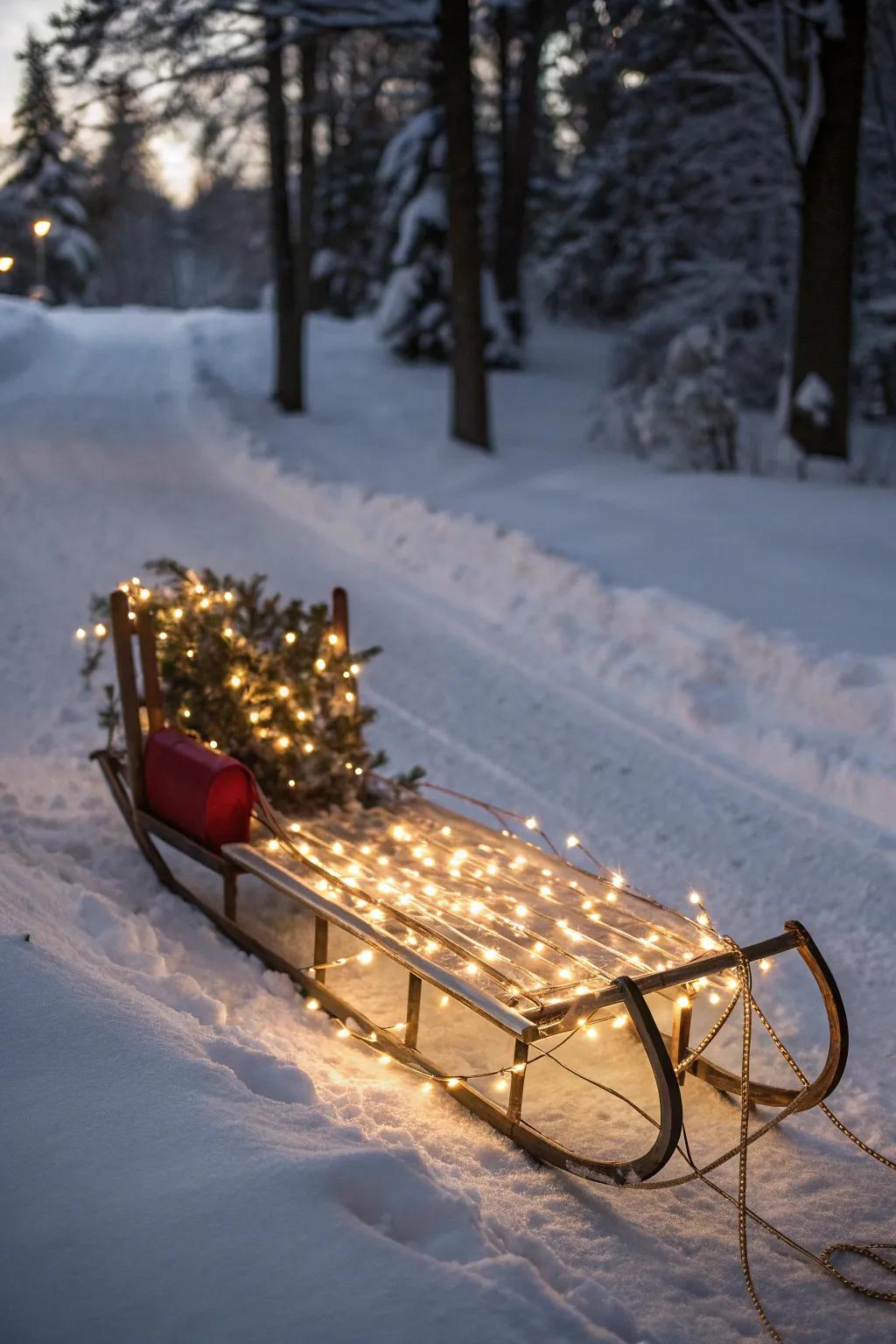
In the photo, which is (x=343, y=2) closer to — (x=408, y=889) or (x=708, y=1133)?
(x=408, y=889)

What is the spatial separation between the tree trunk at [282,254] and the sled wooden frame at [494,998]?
1119 centimetres

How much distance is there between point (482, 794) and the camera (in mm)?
5605

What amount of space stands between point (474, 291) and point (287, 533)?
368 cm

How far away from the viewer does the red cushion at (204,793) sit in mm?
4312

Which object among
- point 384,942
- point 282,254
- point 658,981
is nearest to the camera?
point 658,981

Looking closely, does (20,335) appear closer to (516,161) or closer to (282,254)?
(282,254)

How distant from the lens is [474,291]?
12141 mm

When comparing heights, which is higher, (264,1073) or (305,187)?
(305,187)

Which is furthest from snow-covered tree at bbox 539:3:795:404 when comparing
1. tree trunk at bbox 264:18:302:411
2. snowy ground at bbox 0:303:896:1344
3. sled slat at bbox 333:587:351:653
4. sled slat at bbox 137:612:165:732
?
sled slat at bbox 137:612:165:732

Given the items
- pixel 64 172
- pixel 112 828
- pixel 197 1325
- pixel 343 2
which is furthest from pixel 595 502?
pixel 64 172

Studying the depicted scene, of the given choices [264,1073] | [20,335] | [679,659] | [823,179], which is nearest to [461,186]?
[823,179]

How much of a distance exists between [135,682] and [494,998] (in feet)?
A: 7.00

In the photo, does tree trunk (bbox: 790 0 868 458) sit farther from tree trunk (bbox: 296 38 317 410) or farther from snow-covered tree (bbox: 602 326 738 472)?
tree trunk (bbox: 296 38 317 410)

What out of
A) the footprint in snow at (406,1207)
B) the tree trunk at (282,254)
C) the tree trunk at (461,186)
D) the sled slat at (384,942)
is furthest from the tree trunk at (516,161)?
the footprint in snow at (406,1207)
